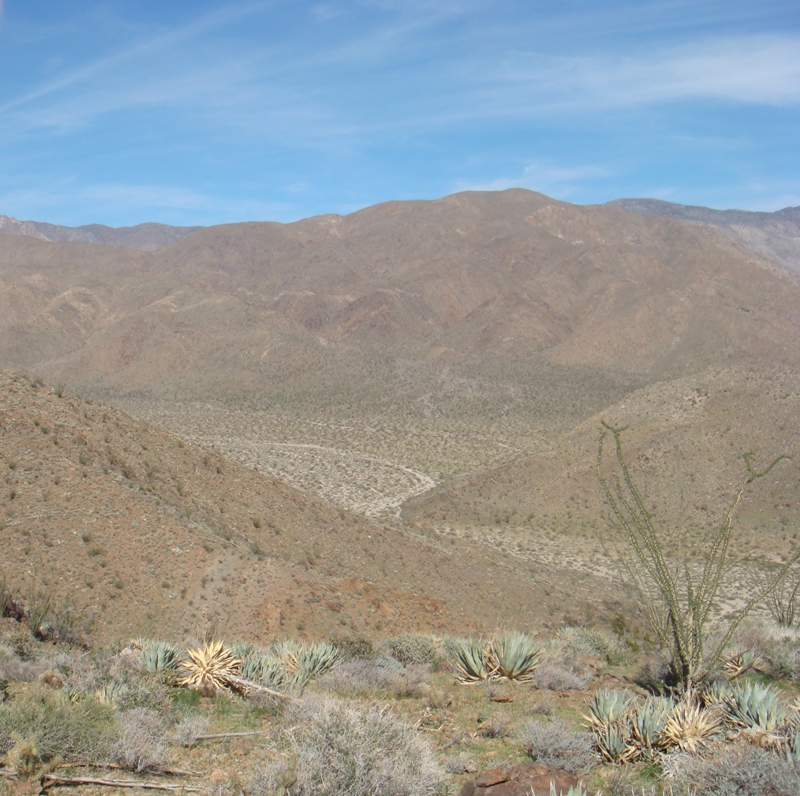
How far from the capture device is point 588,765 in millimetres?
5434

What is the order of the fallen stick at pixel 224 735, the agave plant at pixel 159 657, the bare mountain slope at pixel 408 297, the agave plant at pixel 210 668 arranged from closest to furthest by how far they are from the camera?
the fallen stick at pixel 224 735, the agave plant at pixel 210 668, the agave plant at pixel 159 657, the bare mountain slope at pixel 408 297

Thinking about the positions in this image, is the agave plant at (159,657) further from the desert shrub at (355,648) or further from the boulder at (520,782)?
the boulder at (520,782)

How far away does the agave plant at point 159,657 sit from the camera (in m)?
7.86

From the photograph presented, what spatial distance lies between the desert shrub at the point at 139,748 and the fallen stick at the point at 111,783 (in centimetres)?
16

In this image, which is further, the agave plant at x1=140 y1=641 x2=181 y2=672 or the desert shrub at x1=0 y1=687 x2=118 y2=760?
the agave plant at x1=140 y1=641 x2=181 y2=672

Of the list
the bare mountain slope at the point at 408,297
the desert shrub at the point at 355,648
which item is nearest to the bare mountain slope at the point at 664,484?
the desert shrub at the point at 355,648

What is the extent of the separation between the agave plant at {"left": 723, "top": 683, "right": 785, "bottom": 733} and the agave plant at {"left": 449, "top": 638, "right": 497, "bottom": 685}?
9.58 ft

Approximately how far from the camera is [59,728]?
203 inches

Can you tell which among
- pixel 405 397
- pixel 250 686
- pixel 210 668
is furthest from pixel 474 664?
pixel 405 397

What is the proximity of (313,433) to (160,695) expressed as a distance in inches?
1613

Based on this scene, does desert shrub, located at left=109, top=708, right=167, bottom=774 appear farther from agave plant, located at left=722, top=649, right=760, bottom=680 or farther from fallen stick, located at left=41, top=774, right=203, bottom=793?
agave plant, located at left=722, top=649, right=760, bottom=680

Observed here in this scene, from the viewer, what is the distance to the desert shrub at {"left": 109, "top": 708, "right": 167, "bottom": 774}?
5109mm

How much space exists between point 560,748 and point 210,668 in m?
3.83

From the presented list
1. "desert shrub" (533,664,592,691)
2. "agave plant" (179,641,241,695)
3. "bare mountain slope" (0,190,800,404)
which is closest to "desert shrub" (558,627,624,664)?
"desert shrub" (533,664,592,691)
